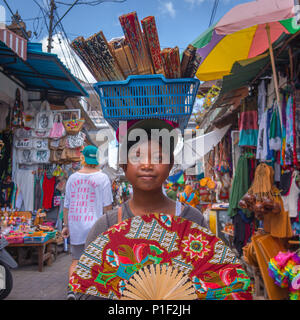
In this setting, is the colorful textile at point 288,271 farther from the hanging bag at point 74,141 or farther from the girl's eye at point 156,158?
the hanging bag at point 74,141

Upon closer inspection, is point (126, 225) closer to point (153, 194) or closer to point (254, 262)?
point (153, 194)

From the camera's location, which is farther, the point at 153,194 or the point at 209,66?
the point at 209,66

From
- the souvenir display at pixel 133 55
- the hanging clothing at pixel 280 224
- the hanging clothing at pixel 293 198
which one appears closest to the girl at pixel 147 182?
the souvenir display at pixel 133 55

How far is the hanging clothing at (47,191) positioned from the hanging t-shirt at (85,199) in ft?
13.3

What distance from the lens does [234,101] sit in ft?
19.8

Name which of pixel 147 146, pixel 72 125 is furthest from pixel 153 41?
pixel 72 125

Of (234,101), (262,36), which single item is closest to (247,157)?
(234,101)

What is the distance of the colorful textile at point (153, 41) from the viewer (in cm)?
160

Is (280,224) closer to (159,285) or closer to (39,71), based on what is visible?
(159,285)

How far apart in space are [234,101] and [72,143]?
4.02 meters

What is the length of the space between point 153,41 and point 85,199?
2.75 metres

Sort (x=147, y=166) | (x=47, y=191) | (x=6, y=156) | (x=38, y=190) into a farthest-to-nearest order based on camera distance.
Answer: (x=47, y=191) < (x=38, y=190) < (x=6, y=156) < (x=147, y=166)

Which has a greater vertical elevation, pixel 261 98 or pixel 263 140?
pixel 261 98

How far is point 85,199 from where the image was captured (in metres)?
3.94
